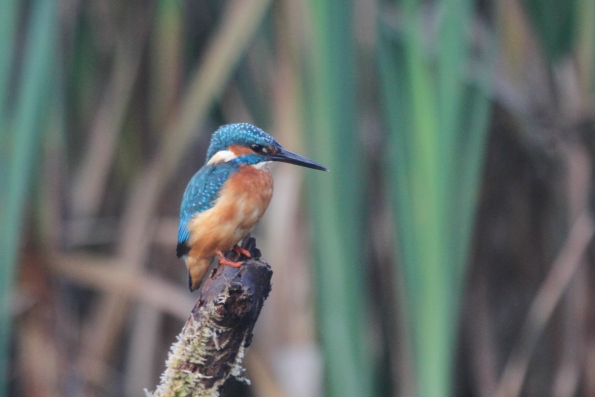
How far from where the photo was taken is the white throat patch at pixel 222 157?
211 centimetres

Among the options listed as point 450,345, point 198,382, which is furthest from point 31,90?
point 450,345

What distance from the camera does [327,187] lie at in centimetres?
228

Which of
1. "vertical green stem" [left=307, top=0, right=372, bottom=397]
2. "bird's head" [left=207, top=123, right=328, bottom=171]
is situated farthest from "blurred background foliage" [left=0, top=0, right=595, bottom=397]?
"bird's head" [left=207, top=123, right=328, bottom=171]

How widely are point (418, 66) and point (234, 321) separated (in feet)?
3.66

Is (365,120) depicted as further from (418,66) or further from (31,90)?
(31,90)

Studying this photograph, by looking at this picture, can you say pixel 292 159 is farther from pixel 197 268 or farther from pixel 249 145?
pixel 197 268

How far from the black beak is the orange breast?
9 cm

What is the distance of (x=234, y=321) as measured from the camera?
4.65ft

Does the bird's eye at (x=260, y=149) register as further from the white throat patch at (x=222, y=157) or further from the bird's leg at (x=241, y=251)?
the bird's leg at (x=241, y=251)

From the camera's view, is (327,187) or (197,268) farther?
(327,187)

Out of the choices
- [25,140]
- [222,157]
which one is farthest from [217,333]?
[25,140]

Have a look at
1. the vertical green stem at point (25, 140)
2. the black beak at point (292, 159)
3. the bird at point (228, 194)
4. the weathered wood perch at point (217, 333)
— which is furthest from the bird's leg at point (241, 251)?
the vertical green stem at point (25, 140)

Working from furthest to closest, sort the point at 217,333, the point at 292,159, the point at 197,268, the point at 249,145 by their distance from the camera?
1. the point at 197,268
2. the point at 249,145
3. the point at 292,159
4. the point at 217,333

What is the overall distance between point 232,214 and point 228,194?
3.2 inches
